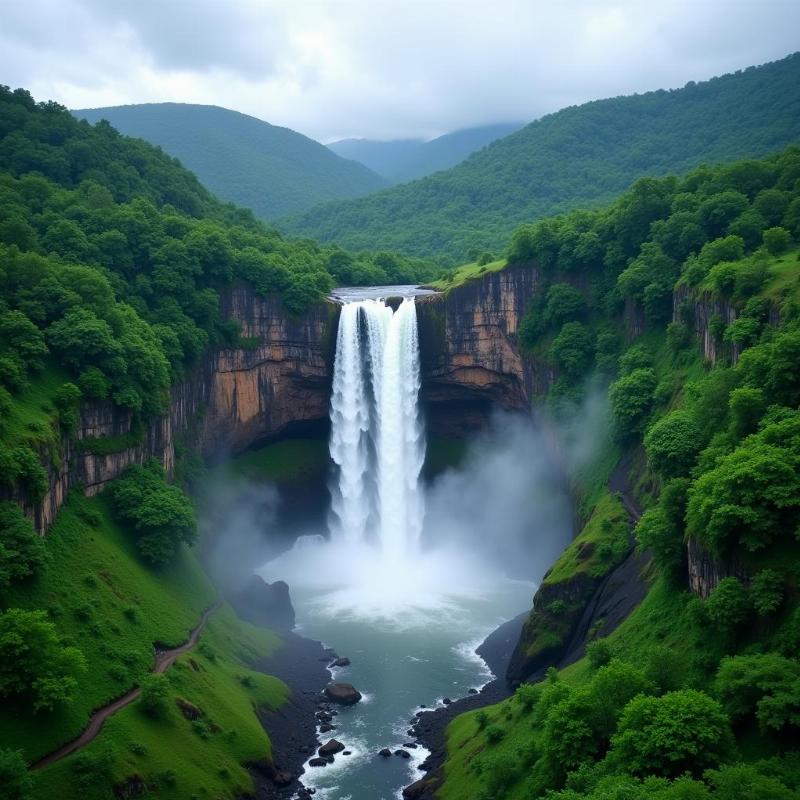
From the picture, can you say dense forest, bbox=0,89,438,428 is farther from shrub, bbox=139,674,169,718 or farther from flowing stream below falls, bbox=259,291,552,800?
shrub, bbox=139,674,169,718

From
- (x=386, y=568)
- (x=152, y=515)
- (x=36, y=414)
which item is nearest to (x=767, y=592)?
(x=152, y=515)

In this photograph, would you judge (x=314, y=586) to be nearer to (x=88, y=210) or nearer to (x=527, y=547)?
(x=527, y=547)

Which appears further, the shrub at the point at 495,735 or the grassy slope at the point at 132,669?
the shrub at the point at 495,735

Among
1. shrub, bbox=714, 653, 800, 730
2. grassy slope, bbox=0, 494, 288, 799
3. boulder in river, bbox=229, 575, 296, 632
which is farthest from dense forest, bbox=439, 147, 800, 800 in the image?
boulder in river, bbox=229, 575, 296, 632

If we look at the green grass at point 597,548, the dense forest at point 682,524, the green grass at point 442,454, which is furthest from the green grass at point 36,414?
the green grass at point 442,454

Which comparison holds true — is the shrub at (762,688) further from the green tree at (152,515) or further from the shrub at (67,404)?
the shrub at (67,404)

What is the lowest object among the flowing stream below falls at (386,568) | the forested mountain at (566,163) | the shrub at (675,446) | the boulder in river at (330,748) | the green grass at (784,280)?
the boulder in river at (330,748)

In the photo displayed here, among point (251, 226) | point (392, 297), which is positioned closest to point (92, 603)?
point (392, 297)
